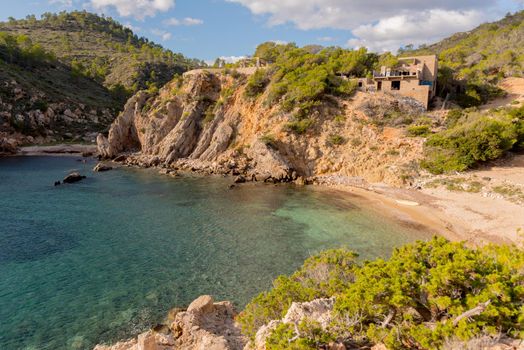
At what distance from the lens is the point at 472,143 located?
35.7 metres

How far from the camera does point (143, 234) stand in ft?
87.5

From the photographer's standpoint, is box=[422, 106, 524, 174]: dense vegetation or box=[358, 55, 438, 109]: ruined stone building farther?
box=[358, 55, 438, 109]: ruined stone building

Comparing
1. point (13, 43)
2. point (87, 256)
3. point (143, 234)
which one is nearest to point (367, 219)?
point (143, 234)

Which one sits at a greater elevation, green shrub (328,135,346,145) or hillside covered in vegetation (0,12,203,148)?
hillside covered in vegetation (0,12,203,148)

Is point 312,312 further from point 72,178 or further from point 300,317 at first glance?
point 72,178

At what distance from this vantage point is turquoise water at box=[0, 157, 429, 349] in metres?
16.1

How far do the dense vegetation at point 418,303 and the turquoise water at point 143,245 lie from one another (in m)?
7.52

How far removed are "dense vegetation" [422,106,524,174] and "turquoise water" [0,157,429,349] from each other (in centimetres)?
1185

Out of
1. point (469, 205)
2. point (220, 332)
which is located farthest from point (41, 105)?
point (469, 205)

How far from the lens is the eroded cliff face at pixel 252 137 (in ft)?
138

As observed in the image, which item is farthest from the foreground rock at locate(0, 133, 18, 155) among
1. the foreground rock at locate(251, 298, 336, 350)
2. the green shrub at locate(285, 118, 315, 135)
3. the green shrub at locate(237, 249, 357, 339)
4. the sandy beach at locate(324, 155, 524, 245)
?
the foreground rock at locate(251, 298, 336, 350)

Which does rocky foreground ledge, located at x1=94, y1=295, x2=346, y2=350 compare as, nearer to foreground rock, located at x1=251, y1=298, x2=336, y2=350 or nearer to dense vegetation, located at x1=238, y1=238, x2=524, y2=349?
foreground rock, located at x1=251, y1=298, x2=336, y2=350

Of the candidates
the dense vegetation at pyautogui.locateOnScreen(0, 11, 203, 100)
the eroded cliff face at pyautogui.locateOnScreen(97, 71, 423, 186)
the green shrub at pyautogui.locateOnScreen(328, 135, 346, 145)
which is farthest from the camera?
the dense vegetation at pyautogui.locateOnScreen(0, 11, 203, 100)

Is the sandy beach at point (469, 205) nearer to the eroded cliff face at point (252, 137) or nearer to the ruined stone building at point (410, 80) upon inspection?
the eroded cliff face at point (252, 137)
